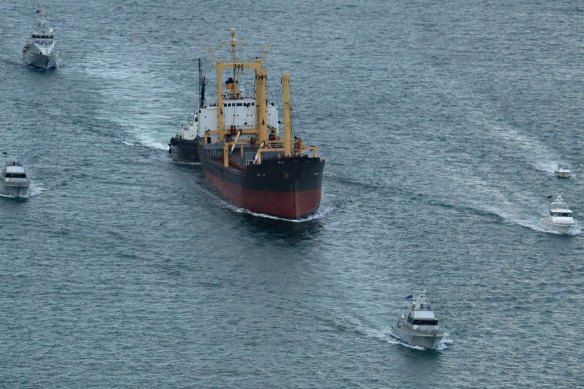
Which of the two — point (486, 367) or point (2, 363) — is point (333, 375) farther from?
point (2, 363)

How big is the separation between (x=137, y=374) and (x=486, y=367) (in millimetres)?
35720

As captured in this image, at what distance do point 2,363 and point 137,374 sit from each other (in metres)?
14.0

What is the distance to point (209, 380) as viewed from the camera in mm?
195625

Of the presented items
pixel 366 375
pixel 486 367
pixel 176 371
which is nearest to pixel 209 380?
pixel 176 371

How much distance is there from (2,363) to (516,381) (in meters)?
52.3

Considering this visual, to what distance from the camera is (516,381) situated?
197 meters

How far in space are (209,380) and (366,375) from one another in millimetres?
15945

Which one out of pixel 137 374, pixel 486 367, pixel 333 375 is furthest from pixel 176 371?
pixel 486 367

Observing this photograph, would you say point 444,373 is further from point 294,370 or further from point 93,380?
point 93,380

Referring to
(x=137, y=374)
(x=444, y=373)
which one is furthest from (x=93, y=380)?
(x=444, y=373)

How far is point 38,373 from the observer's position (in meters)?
196

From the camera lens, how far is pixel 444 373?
650 ft

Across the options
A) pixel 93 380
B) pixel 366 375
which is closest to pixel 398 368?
pixel 366 375

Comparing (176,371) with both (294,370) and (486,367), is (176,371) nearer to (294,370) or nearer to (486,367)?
(294,370)
